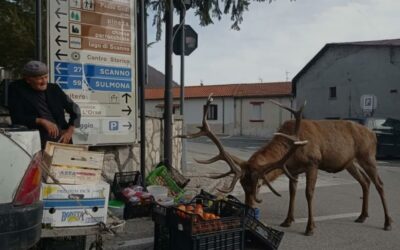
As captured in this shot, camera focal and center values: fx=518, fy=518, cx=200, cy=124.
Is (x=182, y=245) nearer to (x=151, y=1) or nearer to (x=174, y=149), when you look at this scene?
(x=174, y=149)

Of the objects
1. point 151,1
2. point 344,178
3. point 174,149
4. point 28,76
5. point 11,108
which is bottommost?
point 344,178

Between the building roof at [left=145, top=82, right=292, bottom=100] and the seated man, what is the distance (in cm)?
3534

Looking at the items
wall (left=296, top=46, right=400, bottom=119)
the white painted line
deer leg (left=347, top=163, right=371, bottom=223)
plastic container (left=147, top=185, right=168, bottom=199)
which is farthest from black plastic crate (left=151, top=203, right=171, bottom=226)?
wall (left=296, top=46, right=400, bottom=119)

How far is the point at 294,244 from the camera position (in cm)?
642

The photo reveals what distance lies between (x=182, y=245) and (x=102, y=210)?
0.85 meters

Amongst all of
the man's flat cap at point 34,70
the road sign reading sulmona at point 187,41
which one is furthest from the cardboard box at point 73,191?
the road sign reading sulmona at point 187,41

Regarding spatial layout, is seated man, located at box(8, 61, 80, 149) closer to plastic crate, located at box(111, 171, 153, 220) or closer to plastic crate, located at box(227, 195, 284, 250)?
plastic crate, located at box(111, 171, 153, 220)

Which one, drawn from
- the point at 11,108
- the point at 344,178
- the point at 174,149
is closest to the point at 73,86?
the point at 11,108

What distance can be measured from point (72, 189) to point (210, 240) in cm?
139

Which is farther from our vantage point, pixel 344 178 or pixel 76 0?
pixel 344 178

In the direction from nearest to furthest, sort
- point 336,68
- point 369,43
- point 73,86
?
1. point 73,86
2. point 369,43
3. point 336,68

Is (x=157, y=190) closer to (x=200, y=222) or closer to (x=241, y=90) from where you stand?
(x=200, y=222)

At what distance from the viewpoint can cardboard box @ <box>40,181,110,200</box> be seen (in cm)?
468

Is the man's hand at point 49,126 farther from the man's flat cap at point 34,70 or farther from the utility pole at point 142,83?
the utility pole at point 142,83
